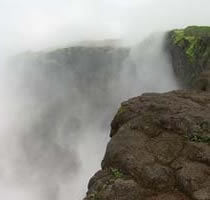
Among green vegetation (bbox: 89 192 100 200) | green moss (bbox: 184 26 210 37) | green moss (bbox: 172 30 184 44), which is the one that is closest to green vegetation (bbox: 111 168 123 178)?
green vegetation (bbox: 89 192 100 200)

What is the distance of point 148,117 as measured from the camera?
11.2 m

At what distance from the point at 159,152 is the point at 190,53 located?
21.6 metres

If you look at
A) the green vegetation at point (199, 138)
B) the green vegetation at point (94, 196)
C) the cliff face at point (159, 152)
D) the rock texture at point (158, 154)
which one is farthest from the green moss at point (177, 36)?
the green vegetation at point (94, 196)

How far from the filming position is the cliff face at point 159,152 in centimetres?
856

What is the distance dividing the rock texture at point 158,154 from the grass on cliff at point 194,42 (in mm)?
16908

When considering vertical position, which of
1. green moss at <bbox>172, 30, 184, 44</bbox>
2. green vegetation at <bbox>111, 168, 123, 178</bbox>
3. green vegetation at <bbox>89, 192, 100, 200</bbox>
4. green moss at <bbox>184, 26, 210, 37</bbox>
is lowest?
green vegetation at <bbox>89, 192, 100, 200</bbox>

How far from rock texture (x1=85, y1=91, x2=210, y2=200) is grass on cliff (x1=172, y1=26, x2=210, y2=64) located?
16.9 metres

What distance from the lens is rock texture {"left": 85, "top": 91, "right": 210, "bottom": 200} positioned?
855cm

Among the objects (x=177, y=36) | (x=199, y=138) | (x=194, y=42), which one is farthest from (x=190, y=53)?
(x=199, y=138)

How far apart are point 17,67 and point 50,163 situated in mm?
17046

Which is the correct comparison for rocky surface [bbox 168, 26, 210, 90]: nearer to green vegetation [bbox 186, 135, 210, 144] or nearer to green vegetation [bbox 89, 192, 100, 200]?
green vegetation [bbox 186, 135, 210, 144]

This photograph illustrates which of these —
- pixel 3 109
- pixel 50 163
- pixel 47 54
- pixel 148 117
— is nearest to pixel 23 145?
pixel 50 163

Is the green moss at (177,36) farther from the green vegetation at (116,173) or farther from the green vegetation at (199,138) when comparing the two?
the green vegetation at (116,173)

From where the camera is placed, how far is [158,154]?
9.70 m
